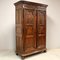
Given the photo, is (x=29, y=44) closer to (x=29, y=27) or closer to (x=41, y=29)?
(x=29, y=27)

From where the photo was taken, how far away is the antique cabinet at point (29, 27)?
3.13 metres

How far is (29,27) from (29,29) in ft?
0.21

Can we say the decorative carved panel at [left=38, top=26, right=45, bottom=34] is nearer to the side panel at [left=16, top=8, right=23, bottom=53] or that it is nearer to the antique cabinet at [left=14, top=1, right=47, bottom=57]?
the antique cabinet at [left=14, top=1, right=47, bottom=57]

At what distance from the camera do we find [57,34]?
4.54 m

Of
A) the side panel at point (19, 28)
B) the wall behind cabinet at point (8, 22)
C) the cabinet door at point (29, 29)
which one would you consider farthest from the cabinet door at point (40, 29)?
the wall behind cabinet at point (8, 22)

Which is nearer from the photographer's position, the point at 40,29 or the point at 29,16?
the point at 29,16

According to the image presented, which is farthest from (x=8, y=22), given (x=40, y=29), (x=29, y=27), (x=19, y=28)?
(x=40, y=29)

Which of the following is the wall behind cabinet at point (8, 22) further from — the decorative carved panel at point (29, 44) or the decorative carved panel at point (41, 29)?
the decorative carved panel at point (29, 44)

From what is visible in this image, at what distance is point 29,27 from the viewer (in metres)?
3.27

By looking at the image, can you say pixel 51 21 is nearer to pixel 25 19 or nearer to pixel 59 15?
pixel 59 15

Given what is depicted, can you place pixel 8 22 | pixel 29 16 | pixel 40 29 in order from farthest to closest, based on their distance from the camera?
pixel 8 22 < pixel 40 29 < pixel 29 16

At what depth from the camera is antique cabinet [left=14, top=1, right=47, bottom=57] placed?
3.13 meters

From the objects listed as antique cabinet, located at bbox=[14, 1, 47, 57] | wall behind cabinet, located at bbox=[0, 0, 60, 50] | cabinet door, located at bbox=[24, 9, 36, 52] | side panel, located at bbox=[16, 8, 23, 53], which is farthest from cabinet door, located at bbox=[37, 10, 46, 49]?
wall behind cabinet, located at bbox=[0, 0, 60, 50]

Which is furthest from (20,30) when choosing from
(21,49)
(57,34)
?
(57,34)
